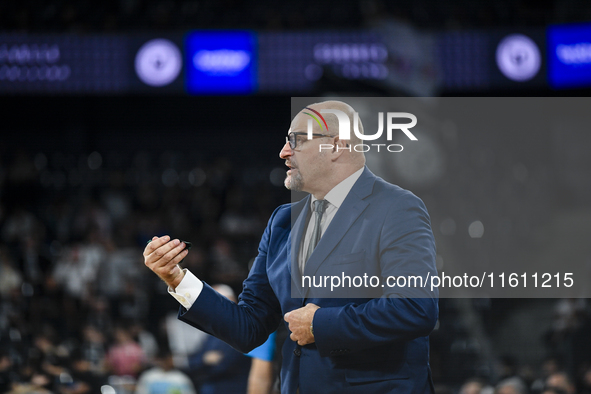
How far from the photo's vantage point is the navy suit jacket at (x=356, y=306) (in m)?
1.44

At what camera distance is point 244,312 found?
5.53ft

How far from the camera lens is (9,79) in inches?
300

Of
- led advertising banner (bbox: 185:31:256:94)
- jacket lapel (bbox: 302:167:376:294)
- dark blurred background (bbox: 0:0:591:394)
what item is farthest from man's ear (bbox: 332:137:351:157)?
led advertising banner (bbox: 185:31:256:94)

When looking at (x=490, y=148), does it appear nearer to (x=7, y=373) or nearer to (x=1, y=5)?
(x=7, y=373)

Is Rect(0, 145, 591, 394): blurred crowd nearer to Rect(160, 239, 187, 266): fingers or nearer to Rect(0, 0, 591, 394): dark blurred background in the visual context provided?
Rect(0, 0, 591, 394): dark blurred background

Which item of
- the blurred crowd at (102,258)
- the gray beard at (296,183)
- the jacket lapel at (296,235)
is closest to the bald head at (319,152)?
the gray beard at (296,183)

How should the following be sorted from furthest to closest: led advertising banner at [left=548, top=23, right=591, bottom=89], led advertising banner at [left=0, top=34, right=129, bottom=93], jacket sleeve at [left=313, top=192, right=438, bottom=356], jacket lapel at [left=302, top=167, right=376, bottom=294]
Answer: led advertising banner at [left=0, top=34, right=129, bottom=93], led advertising banner at [left=548, top=23, right=591, bottom=89], jacket lapel at [left=302, top=167, right=376, bottom=294], jacket sleeve at [left=313, top=192, right=438, bottom=356]

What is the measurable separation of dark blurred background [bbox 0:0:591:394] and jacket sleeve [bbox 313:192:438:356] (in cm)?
182

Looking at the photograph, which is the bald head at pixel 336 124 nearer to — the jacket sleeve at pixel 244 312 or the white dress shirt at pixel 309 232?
the white dress shirt at pixel 309 232

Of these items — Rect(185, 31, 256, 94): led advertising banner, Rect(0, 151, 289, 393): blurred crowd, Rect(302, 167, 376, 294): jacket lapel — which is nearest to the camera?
Rect(302, 167, 376, 294): jacket lapel

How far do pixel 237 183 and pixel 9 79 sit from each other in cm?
303

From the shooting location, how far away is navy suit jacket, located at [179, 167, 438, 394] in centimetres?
144

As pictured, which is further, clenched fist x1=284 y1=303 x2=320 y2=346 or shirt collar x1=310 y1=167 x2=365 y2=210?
shirt collar x1=310 y1=167 x2=365 y2=210

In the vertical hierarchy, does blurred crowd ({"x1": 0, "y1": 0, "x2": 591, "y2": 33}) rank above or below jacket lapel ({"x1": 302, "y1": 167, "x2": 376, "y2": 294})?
above
